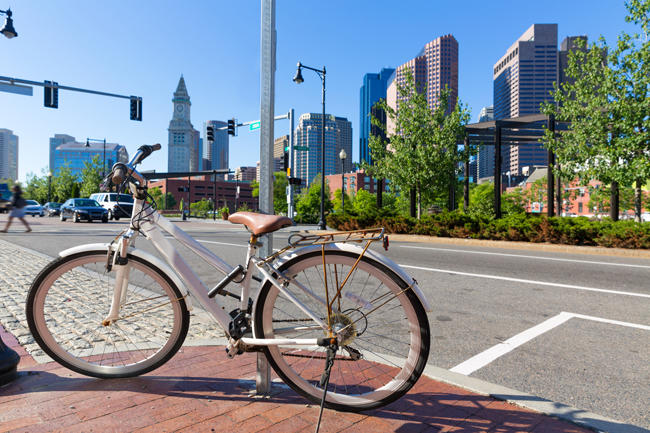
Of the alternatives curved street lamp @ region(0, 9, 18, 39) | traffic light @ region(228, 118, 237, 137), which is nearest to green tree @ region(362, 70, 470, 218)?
traffic light @ region(228, 118, 237, 137)

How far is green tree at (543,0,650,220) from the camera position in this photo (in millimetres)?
13953

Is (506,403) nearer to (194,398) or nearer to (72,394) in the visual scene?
(194,398)

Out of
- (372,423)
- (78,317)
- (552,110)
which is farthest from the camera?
(552,110)

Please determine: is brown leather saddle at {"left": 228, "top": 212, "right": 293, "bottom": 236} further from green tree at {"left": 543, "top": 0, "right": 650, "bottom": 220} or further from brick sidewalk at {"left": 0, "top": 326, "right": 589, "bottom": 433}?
green tree at {"left": 543, "top": 0, "right": 650, "bottom": 220}

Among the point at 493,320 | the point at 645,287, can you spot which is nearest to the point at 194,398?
the point at 493,320

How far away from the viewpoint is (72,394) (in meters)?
2.50

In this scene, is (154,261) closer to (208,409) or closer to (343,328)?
(208,409)

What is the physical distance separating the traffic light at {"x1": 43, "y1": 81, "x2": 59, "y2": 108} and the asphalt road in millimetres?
17781

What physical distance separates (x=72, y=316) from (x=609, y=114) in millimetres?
17498

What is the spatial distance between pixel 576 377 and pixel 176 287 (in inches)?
118

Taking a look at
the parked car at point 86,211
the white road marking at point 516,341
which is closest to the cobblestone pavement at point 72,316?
the white road marking at point 516,341

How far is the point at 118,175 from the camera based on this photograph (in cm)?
249

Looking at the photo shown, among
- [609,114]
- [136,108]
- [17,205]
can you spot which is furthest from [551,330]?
[136,108]

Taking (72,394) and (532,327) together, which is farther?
(532,327)
